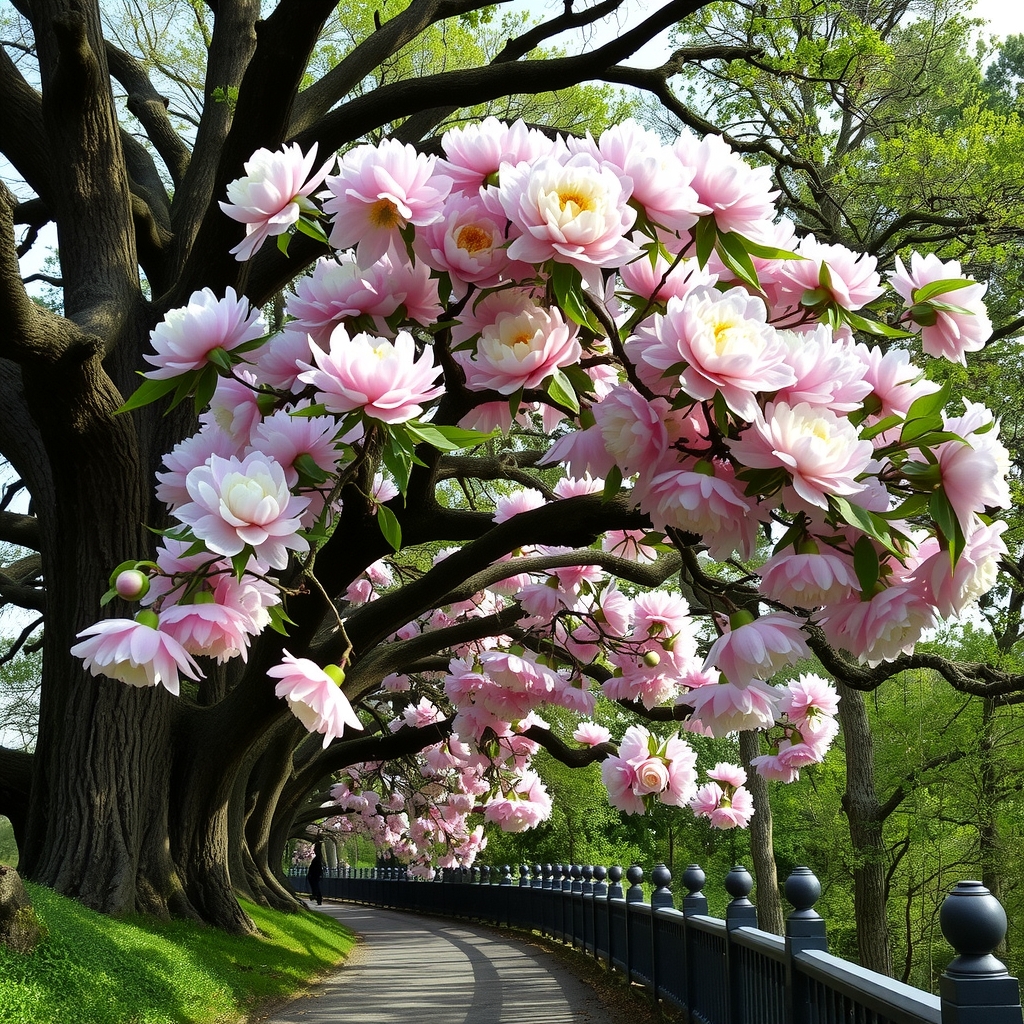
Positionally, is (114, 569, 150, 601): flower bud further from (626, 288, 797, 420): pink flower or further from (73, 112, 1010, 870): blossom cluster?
(626, 288, 797, 420): pink flower

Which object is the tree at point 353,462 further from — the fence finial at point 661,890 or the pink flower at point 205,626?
the fence finial at point 661,890

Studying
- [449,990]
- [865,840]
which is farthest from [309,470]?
[865,840]

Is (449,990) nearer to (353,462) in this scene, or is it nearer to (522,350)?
(353,462)

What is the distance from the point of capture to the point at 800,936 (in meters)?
4.48

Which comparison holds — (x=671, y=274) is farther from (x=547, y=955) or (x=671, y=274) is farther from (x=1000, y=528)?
(x=547, y=955)

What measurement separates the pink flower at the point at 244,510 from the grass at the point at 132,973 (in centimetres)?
428

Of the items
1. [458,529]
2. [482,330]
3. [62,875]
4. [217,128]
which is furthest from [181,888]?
[482,330]

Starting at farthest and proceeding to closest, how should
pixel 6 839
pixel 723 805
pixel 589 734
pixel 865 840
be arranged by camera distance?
pixel 6 839
pixel 865 840
pixel 589 734
pixel 723 805

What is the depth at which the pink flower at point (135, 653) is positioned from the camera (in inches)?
86.4

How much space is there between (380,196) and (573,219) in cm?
50

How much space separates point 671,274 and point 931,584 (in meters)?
0.89

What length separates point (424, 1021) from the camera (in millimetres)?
9156

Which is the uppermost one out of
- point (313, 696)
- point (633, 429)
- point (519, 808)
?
point (633, 429)

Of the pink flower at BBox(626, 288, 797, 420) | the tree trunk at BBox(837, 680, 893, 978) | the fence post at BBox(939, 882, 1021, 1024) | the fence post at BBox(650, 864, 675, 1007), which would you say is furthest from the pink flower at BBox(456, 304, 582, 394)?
the tree trunk at BBox(837, 680, 893, 978)
